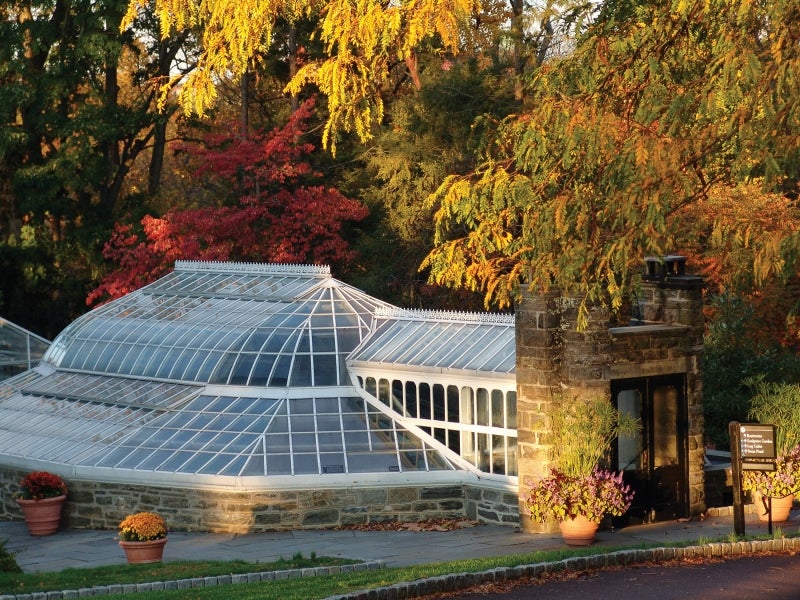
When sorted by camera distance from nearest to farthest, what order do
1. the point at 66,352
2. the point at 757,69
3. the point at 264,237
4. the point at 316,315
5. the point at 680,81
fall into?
the point at 757,69
the point at 680,81
the point at 316,315
the point at 66,352
the point at 264,237

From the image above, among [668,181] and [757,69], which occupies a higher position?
[757,69]

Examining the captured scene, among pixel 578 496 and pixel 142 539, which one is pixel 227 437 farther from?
pixel 578 496

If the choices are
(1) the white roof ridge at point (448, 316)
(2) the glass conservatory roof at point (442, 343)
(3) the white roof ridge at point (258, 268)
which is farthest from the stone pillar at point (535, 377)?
(3) the white roof ridge at point (258, 268)

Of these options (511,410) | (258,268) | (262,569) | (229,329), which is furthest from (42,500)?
(511,410)

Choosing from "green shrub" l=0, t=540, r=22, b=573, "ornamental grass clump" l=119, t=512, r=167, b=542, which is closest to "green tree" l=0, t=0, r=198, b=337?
"ornamental grass clump" l=119, t=512, r=167, b=542

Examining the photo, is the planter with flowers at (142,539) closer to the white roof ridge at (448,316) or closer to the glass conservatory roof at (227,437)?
the glass conservatory roof at (227,437)

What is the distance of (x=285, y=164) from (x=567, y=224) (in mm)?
18718

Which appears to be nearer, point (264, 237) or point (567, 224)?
point (567, 224)

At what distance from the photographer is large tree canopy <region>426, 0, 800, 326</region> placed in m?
11.2

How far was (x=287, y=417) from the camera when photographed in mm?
18328

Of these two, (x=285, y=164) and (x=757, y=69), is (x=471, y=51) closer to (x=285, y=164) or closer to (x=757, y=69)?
(x=285, y=164)

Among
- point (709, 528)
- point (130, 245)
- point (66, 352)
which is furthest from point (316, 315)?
point (130, 245)

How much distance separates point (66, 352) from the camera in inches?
898

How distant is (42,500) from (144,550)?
133 inches
